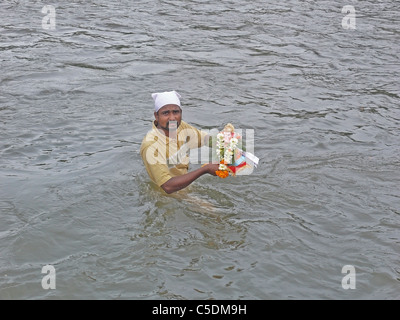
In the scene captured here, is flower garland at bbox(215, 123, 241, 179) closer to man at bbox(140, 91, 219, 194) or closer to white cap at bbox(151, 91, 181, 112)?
man at bbox(140, 91, 219, 194)

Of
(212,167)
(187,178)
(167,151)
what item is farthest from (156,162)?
(212,167)

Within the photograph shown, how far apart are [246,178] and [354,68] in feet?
18.5

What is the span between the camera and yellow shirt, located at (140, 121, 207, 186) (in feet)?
21.8

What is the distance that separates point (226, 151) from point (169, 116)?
0.83 meters

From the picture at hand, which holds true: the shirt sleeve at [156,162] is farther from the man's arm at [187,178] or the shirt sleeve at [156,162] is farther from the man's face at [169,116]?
the man's face at [169,116]

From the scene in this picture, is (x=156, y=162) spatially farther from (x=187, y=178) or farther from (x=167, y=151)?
(x=187, y=178)

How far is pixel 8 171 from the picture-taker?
8.23 m

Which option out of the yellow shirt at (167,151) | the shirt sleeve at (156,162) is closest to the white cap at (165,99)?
the yellow shirt at (167,151)

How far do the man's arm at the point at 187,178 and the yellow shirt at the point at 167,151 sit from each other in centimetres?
7

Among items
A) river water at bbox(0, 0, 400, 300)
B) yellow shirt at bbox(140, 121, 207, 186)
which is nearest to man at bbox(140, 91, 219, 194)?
yellow shirt at bbox(140, 121, 207, 186)

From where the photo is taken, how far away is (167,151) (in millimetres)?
6902

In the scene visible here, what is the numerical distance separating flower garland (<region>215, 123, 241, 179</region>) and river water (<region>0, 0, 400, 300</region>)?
2.49ft

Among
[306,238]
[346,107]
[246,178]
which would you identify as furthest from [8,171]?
[346,107]

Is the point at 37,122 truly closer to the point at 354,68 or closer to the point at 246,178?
the point at 246,178
